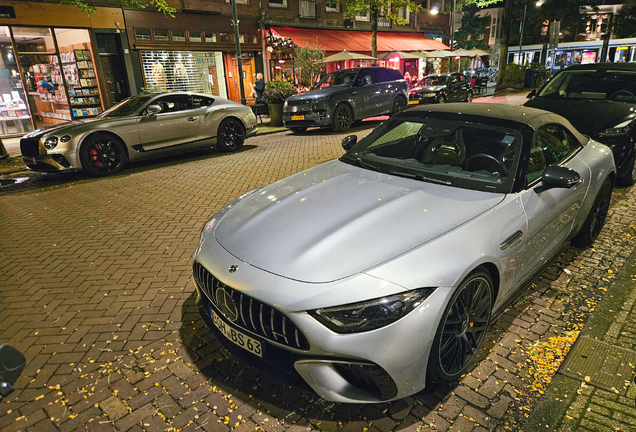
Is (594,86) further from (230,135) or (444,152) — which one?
(230,135)

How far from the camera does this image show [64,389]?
9.27ft

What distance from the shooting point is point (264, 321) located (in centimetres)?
236

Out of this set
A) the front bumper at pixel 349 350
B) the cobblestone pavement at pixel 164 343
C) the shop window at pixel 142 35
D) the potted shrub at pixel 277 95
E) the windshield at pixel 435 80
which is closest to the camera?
the front bumper at pixel 349 350

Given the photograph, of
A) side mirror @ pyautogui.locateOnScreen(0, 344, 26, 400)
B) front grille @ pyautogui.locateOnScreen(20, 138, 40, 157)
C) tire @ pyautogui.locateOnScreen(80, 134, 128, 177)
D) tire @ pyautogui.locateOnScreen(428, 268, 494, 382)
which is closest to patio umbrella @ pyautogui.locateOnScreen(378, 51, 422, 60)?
tire @ pyautogui.locateOnScreen(80, 134, 128, 177)

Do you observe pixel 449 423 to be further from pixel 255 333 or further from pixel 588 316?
pixel 588 316

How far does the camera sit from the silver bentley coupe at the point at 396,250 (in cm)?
223

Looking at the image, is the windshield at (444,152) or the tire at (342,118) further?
the tire at (342,118)

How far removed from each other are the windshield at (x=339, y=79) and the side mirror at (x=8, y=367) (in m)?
13.5

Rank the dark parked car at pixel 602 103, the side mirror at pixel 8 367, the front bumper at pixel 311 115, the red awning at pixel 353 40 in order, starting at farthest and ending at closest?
the red awning at pixel 353 40 → the front bumper at pixel 311 115 → the dark parked car at pixel 602 103 → the side mirror at pixel 8 367

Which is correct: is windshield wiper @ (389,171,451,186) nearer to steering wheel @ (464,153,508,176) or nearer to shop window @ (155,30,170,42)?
steering wheel @ (464,153,508,176)

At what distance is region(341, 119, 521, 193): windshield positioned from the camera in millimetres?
3219

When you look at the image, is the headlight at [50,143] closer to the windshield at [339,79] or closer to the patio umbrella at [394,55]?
the windshield at [339,79]

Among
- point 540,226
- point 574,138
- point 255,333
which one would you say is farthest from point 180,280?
point 574,138

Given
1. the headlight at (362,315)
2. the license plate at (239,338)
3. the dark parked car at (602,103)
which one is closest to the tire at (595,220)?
the dark parked car at (602,103)
